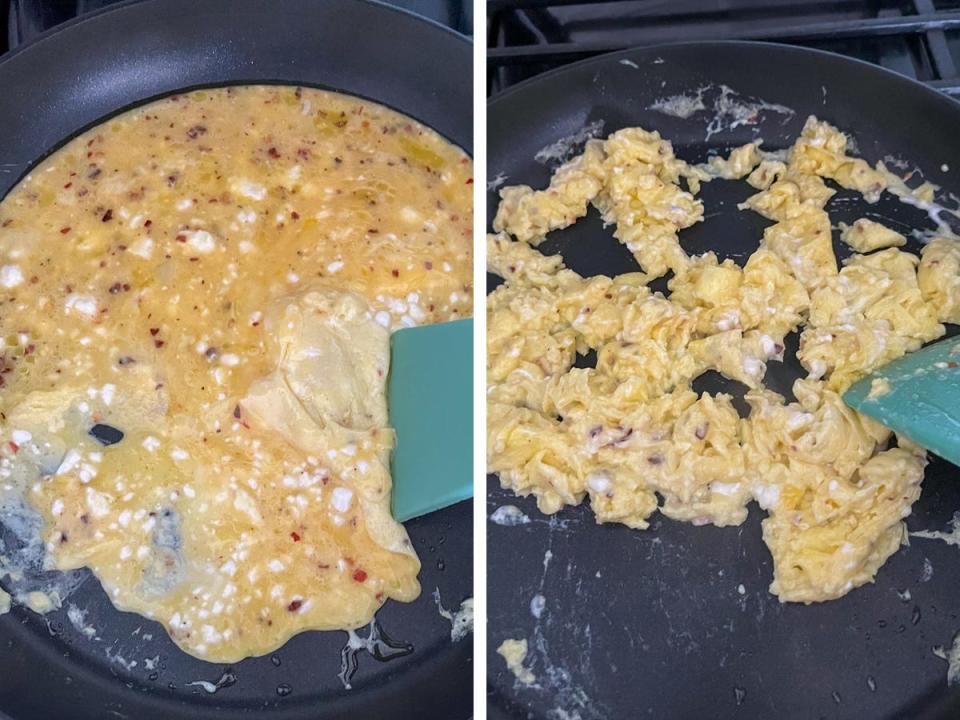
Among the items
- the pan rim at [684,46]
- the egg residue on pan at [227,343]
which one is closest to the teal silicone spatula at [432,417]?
the egg residue on pan at [227,343]

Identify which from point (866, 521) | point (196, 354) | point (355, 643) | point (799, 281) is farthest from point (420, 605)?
point (799, 281)

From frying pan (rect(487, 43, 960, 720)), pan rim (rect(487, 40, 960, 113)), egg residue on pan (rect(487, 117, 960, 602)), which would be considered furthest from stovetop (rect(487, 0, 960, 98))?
frying pan (rect(487, 43, 960, 720))

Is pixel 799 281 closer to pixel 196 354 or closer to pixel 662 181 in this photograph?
pixel 662 181

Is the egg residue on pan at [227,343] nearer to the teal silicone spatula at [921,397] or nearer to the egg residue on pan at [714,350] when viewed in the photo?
the egg residue on pan at [714,350]

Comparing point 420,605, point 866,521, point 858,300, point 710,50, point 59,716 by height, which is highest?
point 710,50

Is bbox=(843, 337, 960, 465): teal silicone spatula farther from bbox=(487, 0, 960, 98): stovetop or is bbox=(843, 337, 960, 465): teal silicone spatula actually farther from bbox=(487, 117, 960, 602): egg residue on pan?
bbox=(487, 0, 960, 98): stovetop

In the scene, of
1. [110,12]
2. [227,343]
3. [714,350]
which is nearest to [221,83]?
A: [110,12]
